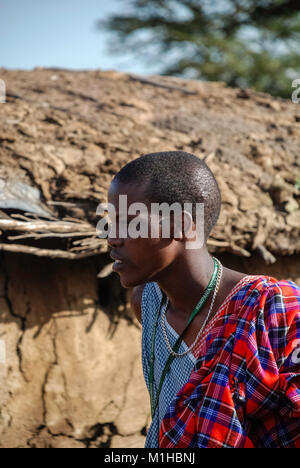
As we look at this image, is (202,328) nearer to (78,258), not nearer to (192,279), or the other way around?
(192,279)

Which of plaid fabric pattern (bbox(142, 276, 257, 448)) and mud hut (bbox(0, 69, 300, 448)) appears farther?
mud hut (bbox(0, 69, 300, 448))

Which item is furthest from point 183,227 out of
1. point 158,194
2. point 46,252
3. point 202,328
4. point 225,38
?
point 225,38

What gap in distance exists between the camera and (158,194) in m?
1.51

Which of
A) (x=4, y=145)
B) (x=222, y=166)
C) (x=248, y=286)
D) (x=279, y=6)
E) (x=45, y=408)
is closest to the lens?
(x=248, y=286)

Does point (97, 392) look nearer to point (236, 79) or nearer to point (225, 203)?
point (225, 203)

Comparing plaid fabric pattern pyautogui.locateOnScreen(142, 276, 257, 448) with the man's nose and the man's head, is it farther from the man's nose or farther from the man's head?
the man's nose

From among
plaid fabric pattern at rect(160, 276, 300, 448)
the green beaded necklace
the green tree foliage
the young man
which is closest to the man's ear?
the young man

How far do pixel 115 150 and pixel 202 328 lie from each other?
203 centimetres

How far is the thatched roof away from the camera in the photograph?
276cm

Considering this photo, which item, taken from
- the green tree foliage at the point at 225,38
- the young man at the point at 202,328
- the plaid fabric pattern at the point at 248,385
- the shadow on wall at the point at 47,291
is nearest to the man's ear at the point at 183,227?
the young man at the point at 202,328

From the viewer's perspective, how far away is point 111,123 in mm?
3705

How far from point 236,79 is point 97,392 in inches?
311

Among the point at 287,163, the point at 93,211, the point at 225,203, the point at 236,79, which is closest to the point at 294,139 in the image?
the point at 287,163

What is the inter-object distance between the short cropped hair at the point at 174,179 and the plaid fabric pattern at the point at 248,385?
356mm
